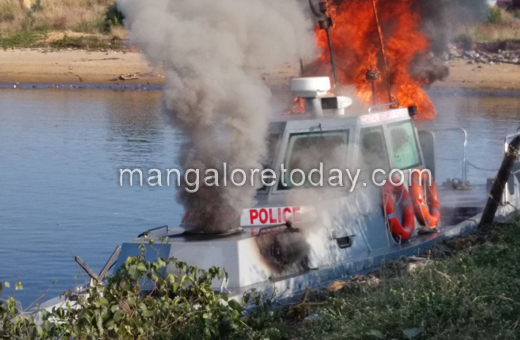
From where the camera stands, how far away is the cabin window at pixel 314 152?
12641mm

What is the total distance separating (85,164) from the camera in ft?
88.2

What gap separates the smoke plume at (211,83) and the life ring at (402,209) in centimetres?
198

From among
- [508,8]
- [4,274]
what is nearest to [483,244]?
[4,274]

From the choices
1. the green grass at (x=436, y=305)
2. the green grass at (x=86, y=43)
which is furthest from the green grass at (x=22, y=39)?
the green grass at (x=436, y=305)

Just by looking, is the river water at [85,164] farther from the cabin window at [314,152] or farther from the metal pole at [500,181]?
the metal pole at [500,181]

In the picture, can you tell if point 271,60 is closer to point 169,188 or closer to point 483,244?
point 483,244

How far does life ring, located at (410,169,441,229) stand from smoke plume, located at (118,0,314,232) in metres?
2.72

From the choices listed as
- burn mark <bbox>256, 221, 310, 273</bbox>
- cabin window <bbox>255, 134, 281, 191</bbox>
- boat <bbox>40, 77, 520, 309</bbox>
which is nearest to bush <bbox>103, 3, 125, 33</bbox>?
boat <bbox>40, 77, 520, 309</bbox>

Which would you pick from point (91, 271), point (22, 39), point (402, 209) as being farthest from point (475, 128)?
point (91, 271)

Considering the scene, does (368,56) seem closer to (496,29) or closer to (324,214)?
(324,214)

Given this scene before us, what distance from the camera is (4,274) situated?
16312mm

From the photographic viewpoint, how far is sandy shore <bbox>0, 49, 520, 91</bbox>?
129ft

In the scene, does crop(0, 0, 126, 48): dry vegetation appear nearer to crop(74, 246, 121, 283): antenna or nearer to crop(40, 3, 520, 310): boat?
crop(40, 3, 520, 310): boat

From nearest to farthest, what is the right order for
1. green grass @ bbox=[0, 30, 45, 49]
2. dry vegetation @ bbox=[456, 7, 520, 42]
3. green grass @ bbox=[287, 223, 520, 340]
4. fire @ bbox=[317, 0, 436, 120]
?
green grass @ bbox=[287, 223, 520, 340], fire @ bbox=[317, 0, 436, 120], dry vegetation @ bbox=[456, 7, 520, 42], green grass @ bbox=[0, 30, 45, 49]
